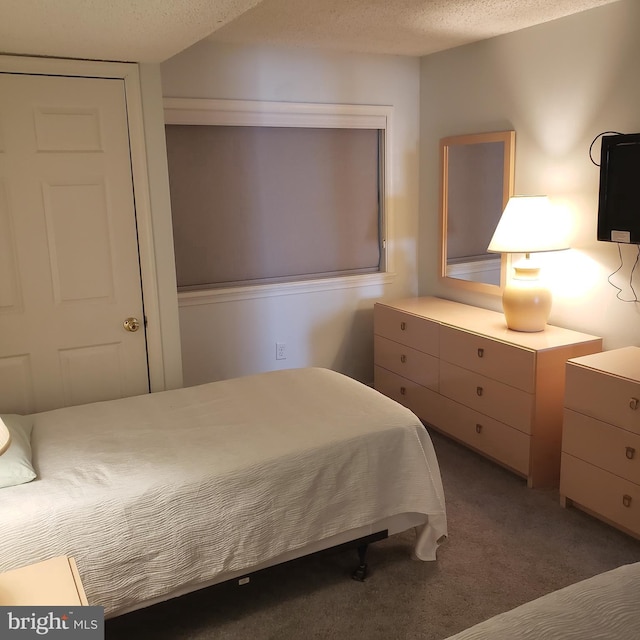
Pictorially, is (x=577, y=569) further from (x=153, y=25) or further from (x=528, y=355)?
(x=153, y=25)

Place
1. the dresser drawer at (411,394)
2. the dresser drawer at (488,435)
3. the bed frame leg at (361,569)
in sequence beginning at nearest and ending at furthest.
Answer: the bed frame leg at (361,569) → the dresser drawer at (488,435) → the dresser drawer at (411,394)

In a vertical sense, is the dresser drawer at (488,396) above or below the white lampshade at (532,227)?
below

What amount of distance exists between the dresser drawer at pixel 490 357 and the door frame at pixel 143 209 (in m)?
1.49

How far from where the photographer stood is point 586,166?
10.6 ft

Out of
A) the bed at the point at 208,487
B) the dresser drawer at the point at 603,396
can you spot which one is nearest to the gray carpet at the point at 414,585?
the bed at the point at 208,487

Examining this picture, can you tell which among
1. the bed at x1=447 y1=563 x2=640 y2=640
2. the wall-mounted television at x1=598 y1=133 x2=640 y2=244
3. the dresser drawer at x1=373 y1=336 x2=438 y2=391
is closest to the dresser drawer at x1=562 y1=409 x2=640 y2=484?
the wall-mounted television at x1=598 y1=133 x2=640 y2=244

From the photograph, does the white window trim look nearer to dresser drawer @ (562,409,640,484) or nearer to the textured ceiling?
the textured ceiling

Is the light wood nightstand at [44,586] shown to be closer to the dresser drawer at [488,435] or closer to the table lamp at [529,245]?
the dresser drawer at [488,435]

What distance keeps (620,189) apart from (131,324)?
2327 millimetres

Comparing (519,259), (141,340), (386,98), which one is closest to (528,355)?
(519,259)

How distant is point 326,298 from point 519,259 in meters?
1.27

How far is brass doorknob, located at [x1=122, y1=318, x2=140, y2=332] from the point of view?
2.94 m

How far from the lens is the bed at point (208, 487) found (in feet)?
6.28

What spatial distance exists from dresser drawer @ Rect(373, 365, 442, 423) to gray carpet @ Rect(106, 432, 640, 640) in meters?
0.83
